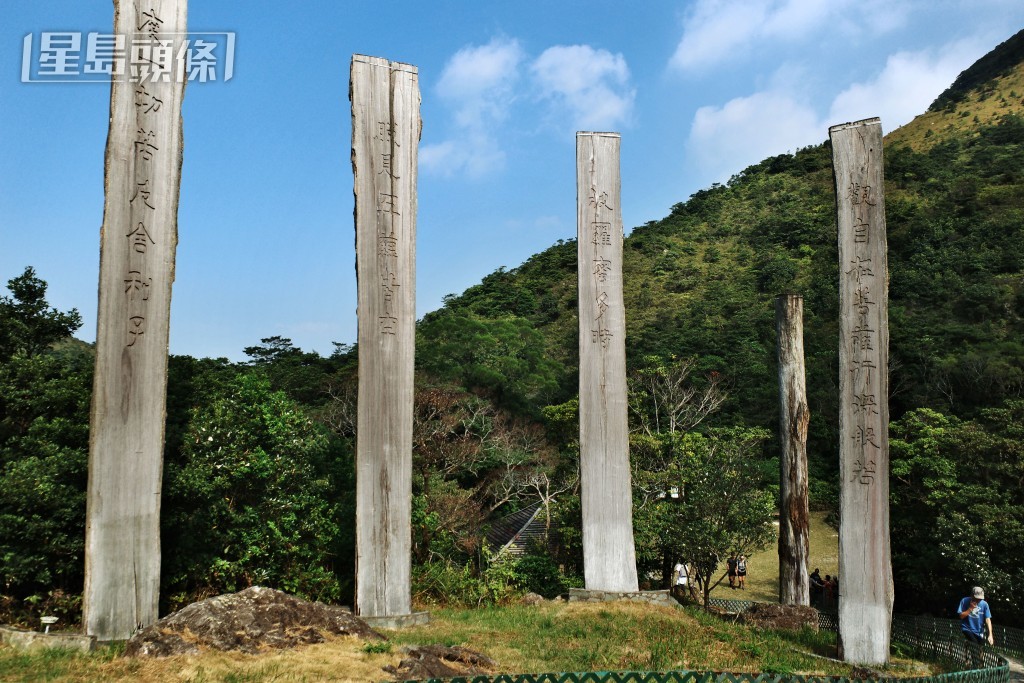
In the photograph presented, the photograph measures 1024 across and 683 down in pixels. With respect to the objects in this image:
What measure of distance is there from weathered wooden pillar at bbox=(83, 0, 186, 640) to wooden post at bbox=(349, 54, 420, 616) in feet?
5.83

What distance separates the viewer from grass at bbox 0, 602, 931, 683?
15.9 ft

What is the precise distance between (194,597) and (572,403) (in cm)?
1005

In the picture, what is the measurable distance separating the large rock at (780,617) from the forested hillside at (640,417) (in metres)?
0.86

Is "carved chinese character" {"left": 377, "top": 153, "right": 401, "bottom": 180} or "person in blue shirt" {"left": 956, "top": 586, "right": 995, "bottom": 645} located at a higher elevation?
"carved chinese character" {"left": 377, "top": 153, "right": 401, "bottom": 180}

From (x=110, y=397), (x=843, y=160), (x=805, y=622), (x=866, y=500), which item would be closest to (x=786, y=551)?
(x=805, y=622)

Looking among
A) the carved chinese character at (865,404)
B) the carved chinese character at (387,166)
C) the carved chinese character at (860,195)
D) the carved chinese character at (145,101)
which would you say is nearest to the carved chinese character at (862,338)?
the carved chinese character at (865,404)

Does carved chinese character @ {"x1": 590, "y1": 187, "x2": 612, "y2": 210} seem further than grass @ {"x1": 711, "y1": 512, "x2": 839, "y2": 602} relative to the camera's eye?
No

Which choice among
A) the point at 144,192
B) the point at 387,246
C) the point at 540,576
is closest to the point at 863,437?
the point at 540,576

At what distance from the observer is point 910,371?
22.7m

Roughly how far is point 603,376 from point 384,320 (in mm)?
2507

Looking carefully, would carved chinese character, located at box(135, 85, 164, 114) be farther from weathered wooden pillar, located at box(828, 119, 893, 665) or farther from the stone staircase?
the stone staircase

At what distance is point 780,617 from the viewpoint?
30.3 ft

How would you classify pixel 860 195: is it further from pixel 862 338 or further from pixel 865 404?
pixel 865 404

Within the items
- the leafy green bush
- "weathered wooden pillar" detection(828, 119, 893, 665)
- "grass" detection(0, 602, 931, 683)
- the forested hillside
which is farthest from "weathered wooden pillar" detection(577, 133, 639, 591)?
"weathered wooden pillar" detection(828, 119, 893, 665)
